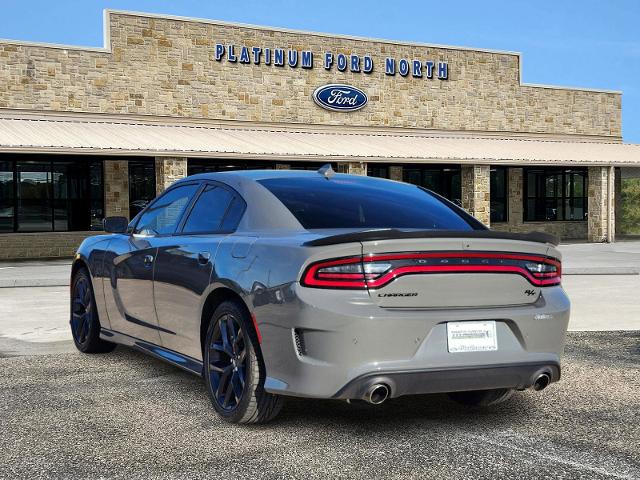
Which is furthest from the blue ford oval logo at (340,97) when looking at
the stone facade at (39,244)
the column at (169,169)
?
the stone facade at (39,244)

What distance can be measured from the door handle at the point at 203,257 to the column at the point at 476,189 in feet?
75.9

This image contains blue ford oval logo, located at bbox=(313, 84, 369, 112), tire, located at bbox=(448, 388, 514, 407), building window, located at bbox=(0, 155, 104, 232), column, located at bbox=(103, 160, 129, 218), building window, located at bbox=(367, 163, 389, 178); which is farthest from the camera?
building window, located at bbox=(367, 163, 389, 178)

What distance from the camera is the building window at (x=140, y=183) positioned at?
26.9 m

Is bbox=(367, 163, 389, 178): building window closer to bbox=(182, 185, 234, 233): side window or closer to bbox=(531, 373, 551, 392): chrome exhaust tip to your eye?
bbox=(182, 185, 234, 233): side window

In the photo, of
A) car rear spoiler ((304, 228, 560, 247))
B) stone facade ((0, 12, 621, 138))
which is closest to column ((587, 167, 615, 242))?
stone facade ((0, 12, 621, 138))

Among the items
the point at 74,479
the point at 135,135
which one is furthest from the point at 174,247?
the point at 135,135

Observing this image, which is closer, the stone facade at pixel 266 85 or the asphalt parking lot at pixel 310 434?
the asphalt parking lot at pixel 310 434

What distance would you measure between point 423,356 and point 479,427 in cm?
93

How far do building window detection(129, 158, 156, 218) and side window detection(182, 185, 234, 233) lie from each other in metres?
20.8

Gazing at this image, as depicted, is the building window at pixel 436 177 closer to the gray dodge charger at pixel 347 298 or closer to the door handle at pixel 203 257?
the gray dodge charger at pixel 347 298

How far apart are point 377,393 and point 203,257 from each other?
160 cm

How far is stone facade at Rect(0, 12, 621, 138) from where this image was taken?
2589cm

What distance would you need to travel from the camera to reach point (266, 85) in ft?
95.4


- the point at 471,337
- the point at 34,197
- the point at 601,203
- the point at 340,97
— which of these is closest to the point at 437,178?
the point at 340,97
